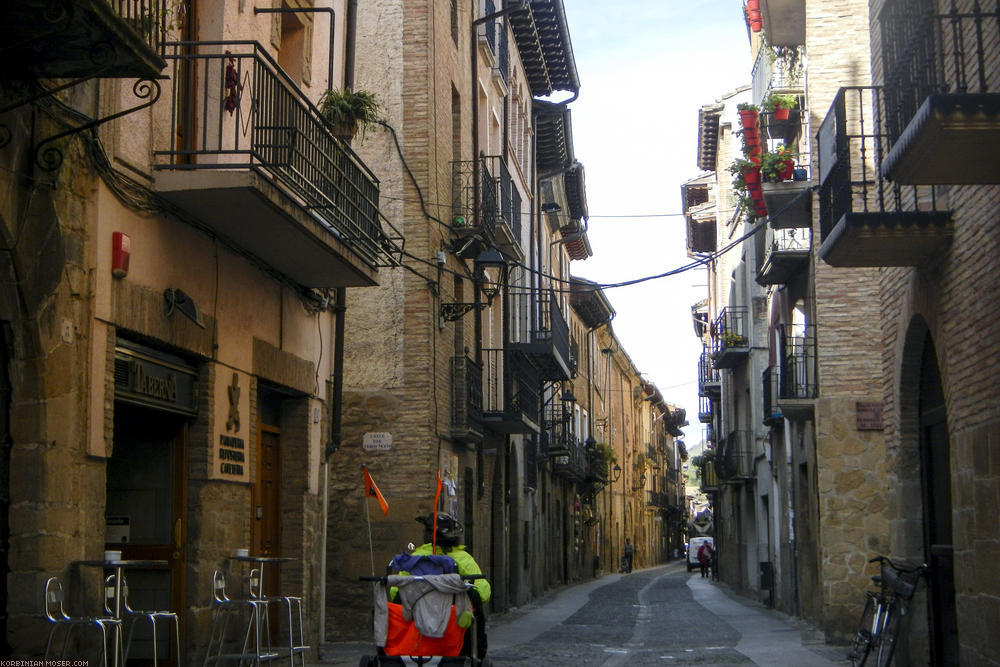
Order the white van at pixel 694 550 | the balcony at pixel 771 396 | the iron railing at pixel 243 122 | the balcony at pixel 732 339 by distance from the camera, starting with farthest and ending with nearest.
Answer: the white van at pixel 694 550
the balcony at pixel 732 339
the balcony at pixel 771 396
the iron railing at pixel 243 122

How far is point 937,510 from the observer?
1120 cm

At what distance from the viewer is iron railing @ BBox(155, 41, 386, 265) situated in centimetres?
1036

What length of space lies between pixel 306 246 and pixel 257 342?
1098 mm

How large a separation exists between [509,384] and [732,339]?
379 inches

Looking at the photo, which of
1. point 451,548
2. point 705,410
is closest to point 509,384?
point 451,548

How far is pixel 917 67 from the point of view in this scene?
958 cm

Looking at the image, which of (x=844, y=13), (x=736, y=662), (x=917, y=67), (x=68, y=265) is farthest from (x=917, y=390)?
(x=844, y=13)

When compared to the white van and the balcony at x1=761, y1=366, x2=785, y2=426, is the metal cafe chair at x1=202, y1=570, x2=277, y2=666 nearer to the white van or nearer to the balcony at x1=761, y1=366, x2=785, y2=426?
the balcony at x1=761, y1=366, x2=785, y2=426

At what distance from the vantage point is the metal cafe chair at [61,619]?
25.7 ft

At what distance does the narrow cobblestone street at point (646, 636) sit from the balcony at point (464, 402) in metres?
3.02

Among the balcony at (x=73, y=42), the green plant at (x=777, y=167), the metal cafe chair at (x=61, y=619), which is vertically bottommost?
the metal cafe chair at (x=61, y=619)

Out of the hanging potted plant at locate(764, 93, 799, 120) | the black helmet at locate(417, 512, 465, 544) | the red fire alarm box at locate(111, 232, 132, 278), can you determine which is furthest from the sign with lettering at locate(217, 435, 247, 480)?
the hanging potted plant at locate(764, 93, 799, 120)

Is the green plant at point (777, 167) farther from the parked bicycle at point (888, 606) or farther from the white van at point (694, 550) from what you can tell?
the white van at point (694, 550)

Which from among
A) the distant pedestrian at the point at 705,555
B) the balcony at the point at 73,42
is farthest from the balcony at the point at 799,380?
the distant pedestrian at the point at 705,555
